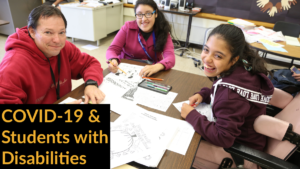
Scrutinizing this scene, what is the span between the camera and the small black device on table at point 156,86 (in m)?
1.12

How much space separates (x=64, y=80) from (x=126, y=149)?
703 millimetres

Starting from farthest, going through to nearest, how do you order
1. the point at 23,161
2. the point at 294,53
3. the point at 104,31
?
the point at 104,31 < the point at 294,53 < the point at 23,161

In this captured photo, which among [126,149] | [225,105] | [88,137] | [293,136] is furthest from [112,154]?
[293,136]

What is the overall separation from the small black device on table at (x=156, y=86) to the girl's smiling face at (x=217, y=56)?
281 mm

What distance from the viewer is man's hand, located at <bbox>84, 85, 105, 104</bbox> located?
963 millimetres

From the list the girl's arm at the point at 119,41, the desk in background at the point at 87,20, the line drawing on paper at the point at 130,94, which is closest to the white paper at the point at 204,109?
the line drawing on paper at the point at 130,94

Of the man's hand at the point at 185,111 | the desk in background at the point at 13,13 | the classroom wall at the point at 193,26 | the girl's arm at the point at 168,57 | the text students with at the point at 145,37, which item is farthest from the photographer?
the classroom wall at the point at 193,26

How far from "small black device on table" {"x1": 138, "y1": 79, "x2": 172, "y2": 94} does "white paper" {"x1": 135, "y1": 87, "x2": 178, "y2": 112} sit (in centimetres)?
3

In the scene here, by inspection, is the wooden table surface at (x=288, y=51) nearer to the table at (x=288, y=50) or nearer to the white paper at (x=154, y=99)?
the table at (x=288, y=50)

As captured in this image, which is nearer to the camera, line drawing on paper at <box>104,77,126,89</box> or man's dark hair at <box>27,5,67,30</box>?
man's dark hair at <box>27,5,67,30</box>

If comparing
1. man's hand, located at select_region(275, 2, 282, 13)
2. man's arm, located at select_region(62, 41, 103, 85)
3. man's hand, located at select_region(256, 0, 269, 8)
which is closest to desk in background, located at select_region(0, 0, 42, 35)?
man's arm, located at select_region(62, 41, 103, 85)

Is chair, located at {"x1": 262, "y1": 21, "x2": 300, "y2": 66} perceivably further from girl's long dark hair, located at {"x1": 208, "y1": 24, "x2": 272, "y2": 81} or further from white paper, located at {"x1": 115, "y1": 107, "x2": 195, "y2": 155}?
white paper, located at {"x1": 115, "y1": 107, "x2": 195, "y2": 155}

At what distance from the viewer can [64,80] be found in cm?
117

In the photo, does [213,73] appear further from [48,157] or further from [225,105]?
[48,157]
